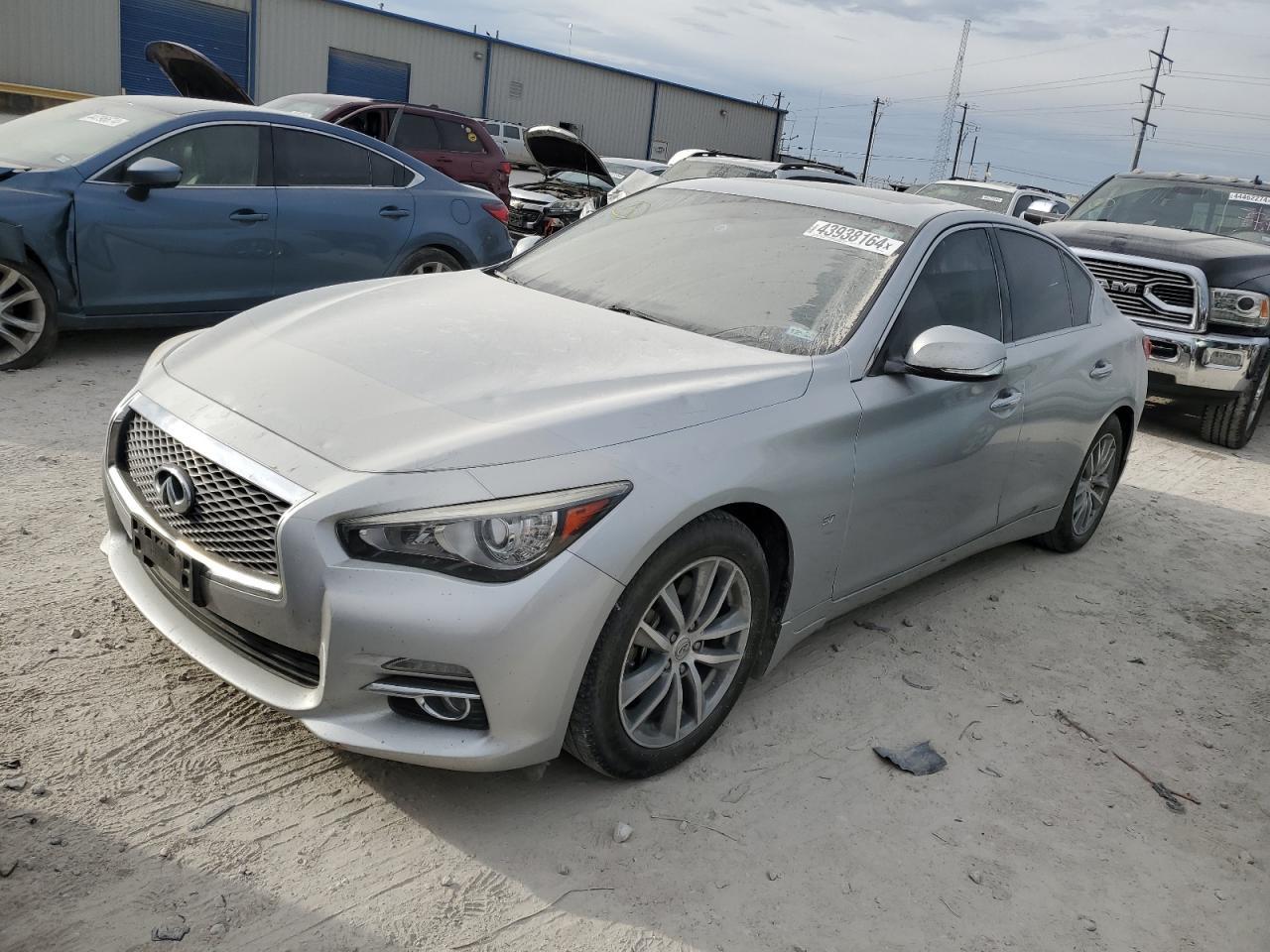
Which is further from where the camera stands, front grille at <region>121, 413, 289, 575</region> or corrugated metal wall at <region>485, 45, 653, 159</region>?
corrugated metal wall at <region>485, 45, 653, 159</region>

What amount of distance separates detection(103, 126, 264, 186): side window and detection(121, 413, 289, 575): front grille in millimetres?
4106

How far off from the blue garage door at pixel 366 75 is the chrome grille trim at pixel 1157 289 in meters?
24.4

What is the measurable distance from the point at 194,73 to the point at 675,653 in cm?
891

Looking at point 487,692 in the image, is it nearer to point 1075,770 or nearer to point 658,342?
point 658,342

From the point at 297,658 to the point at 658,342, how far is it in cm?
148

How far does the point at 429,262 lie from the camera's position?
7938mm

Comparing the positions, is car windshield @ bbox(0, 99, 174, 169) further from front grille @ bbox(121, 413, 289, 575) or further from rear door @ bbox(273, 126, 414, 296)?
front grille @ bbox(121, 413, 289, 575)

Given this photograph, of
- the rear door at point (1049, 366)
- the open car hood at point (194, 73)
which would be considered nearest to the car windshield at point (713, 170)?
the open car hood at point (194, 73)

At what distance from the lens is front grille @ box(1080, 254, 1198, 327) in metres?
8.27

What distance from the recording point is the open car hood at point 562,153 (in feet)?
46.6

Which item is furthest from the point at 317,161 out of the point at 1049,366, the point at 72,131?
the point at 1049,366

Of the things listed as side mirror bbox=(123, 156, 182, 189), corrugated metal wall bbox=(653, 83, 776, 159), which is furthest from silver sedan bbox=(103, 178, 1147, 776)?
corrugated metal wall bbox=(653, 83, 776, 159)

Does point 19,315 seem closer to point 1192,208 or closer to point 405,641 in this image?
point 405,641

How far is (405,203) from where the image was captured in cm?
769
